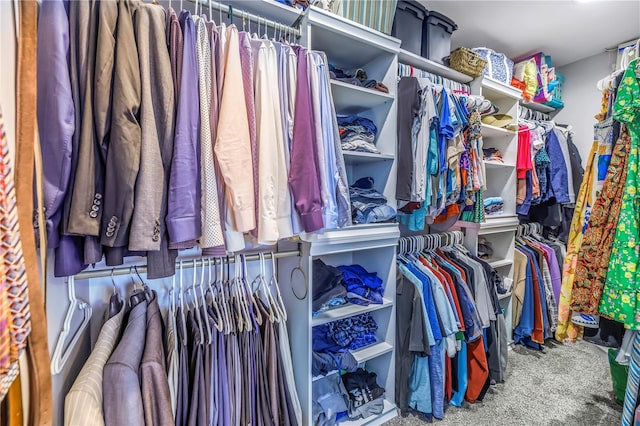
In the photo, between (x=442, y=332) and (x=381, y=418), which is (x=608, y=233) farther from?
(x=381, y=418)

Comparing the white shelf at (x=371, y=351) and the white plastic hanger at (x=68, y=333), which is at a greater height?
the white plastic hanger at (x=68, y=333)

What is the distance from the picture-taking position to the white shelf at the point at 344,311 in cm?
140

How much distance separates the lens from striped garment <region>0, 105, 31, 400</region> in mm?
348

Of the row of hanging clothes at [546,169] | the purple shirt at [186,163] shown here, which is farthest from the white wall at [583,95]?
the purple shirt at [186,163]

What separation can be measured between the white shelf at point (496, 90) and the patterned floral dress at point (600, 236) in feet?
4.15

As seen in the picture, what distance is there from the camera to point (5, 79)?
0.48m

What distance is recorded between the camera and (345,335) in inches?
62.3

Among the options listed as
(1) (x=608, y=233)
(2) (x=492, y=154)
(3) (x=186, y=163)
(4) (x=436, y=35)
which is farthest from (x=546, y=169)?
(3) (x=186, y=163)

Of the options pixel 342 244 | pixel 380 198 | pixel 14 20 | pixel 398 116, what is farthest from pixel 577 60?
pixel 14 20

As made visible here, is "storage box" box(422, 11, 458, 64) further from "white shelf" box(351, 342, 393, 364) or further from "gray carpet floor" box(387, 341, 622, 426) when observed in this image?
"gray carpet floor" box(387, 341, 622, 426)

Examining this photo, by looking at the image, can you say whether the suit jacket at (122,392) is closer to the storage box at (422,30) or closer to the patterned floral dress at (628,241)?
the patterned floral dress at (628,241)

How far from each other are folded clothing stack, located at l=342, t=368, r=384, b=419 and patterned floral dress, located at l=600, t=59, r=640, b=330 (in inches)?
44.4

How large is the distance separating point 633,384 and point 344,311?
41.5 inches

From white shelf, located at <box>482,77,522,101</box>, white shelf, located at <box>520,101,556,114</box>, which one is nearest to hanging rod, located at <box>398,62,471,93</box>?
white shelf, located at <box>482,77,522,101</box>
